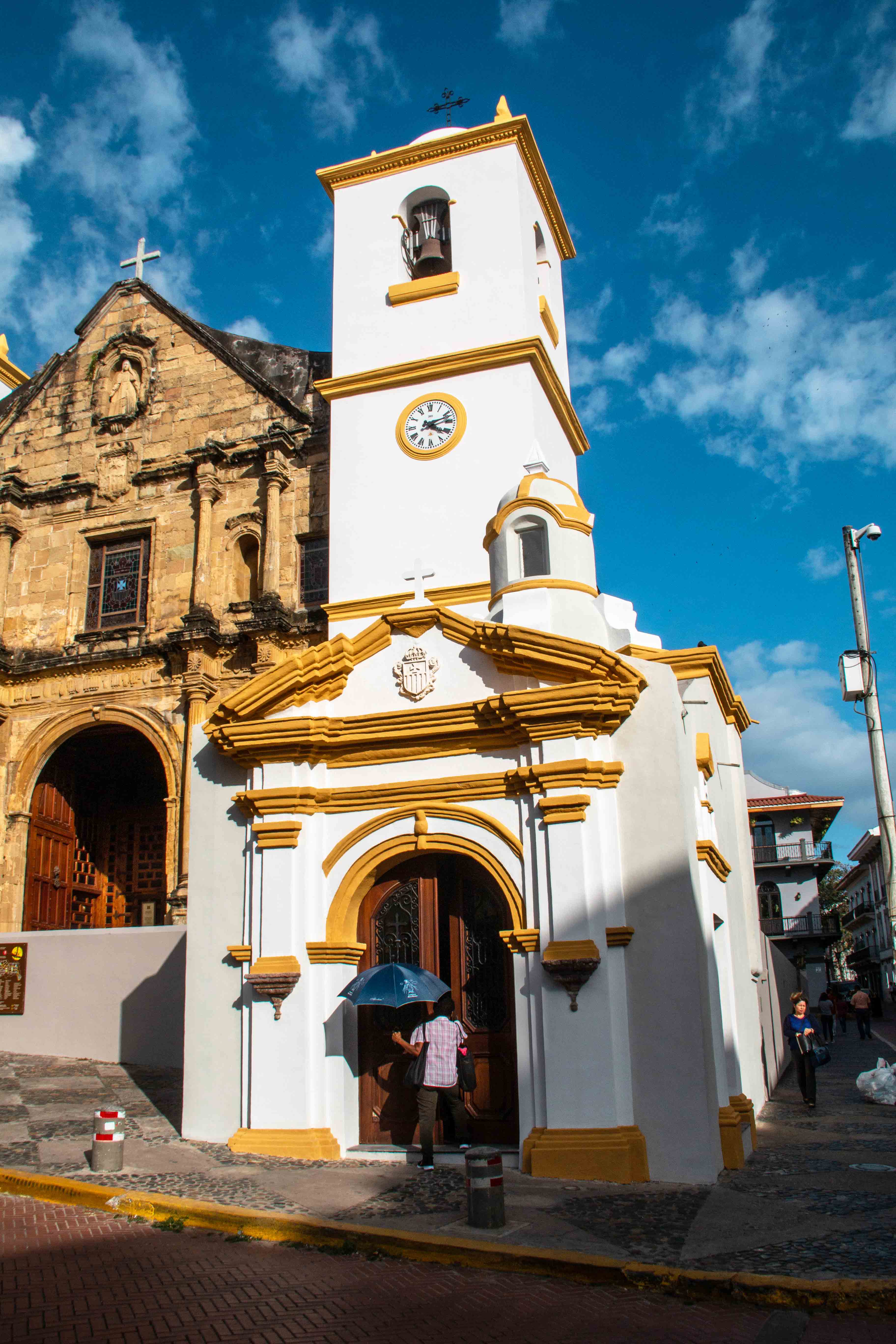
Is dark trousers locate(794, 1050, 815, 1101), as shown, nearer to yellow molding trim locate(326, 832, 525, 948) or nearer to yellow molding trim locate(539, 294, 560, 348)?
yellow molding trim locate(326, 832, 525, 948)

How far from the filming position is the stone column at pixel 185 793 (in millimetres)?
17422

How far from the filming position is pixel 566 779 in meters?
10.1

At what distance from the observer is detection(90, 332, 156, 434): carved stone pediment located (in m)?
22.5

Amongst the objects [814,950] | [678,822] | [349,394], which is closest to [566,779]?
[678,822]

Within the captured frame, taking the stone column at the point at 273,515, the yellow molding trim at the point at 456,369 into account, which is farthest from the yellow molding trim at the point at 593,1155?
the stone column at the point at 273,515

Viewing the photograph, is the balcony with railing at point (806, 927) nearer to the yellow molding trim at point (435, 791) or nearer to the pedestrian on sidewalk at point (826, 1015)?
the pedestrian on sidewalk at point (826, 1015)

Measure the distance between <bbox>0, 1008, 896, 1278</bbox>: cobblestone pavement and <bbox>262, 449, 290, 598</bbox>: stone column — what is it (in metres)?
9.75

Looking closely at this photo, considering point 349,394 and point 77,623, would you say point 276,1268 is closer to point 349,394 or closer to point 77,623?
point 349,394

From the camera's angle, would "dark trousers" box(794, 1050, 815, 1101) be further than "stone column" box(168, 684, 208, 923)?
No

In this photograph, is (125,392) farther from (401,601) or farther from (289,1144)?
(289,1144)

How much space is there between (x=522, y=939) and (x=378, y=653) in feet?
11.4

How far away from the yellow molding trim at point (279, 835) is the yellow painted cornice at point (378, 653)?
79cm

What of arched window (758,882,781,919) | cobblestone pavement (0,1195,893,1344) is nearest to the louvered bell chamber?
cobblestone pavement (0,1195,893,1344)

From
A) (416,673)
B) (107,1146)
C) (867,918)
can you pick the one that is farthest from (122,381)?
(867,918)
